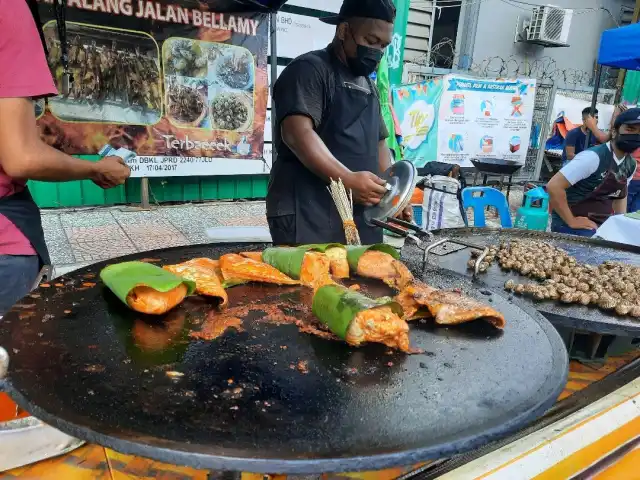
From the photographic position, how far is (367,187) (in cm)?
238

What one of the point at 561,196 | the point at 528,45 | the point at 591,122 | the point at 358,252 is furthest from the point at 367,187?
the point at 528,45

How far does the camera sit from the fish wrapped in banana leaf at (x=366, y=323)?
4.14 feet

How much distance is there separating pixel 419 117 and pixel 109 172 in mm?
7804

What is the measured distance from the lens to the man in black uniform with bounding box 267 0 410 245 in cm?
267

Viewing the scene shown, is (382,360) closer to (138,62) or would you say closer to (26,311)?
(26,311)

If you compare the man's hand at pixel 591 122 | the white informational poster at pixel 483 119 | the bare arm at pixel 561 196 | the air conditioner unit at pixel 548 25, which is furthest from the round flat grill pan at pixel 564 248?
the air conditioner unit at pixel 548 25

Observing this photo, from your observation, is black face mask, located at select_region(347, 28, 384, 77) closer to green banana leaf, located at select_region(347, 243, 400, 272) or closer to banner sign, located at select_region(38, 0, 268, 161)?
green banana leaf, located at select_region(347, 243, 400, 272)

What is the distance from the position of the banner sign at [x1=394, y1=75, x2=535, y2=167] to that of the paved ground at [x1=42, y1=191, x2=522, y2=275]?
348 cm

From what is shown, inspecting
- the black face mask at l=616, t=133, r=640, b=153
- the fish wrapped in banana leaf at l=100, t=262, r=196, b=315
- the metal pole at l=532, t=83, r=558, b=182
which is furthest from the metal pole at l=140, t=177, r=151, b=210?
the metal pole at l=532, t=83, r=558, b=182

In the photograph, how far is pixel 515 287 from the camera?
214 centimetres

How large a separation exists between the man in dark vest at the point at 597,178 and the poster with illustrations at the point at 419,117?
15.2 feet

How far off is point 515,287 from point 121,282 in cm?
167

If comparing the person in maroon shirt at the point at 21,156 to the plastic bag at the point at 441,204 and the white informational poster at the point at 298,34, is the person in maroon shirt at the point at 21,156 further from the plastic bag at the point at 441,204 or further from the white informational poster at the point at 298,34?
the white informational poster at the point at 298,34

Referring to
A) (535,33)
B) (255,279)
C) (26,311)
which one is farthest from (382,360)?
(535,33)
